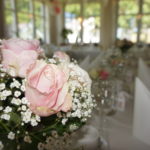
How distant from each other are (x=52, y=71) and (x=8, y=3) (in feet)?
32.8

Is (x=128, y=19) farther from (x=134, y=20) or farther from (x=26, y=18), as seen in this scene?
(x=26, y=18)

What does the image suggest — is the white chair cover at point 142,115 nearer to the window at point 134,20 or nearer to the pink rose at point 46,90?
the pink rose at point 46,90

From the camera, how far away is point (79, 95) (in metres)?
0.51

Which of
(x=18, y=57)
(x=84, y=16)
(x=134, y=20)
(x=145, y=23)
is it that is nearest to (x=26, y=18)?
(x=84, y=16)

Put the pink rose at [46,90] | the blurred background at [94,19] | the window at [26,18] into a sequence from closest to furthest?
the pink rose at [46,90] < the window at [26,18] < the blurred background at [94,19]

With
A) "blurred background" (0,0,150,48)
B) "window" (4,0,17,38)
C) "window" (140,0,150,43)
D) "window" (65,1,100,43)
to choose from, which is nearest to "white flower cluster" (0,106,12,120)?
"window" (4,0,17,38)

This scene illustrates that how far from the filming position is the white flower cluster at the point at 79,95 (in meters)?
0.48

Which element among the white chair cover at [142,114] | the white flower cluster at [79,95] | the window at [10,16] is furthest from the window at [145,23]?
the white flower cluster at [79,95]

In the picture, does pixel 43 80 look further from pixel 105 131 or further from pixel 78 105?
pixel 105 131

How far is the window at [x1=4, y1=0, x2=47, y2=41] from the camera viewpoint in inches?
371

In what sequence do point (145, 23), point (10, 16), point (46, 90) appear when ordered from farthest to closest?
point (145, 23), point (10, 16), point (46, 90)

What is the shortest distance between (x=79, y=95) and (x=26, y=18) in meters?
11.0

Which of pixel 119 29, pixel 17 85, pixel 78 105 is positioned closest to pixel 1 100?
pixel 17 85

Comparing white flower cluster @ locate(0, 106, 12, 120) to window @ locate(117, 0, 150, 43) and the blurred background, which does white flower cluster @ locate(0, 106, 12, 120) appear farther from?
window @ locate(117, 0, 150, 43)
